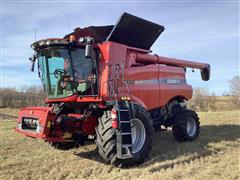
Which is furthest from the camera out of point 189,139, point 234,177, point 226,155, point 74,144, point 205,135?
point 205,135

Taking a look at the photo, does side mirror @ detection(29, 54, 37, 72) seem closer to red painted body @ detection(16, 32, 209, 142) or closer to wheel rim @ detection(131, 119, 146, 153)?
red painted body @ detection(16, 32, 209, 142)

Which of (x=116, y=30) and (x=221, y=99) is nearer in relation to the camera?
(x=116, y=30)

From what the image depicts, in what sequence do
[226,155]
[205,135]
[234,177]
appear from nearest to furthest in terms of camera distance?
[234,177]
[226,155]
[205,135]

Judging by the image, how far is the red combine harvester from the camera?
620cm

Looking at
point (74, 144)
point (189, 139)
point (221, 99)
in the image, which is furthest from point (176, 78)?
point (221, 99)

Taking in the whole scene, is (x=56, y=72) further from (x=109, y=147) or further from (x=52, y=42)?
(x=109, y=147)

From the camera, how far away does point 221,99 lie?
3112 cm

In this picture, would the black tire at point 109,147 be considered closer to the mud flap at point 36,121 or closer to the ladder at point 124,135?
the ladder at point 124,135

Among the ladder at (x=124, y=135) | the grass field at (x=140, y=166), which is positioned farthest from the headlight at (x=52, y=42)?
the grass field at (x=140, y=166)

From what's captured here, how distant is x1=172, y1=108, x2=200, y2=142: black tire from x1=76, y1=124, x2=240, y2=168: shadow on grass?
0.19 m

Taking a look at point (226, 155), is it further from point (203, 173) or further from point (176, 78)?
point (176, 78)

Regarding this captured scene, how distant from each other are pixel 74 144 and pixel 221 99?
25.5m

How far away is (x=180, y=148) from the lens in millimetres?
7789

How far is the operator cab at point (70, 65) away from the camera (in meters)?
6.99
